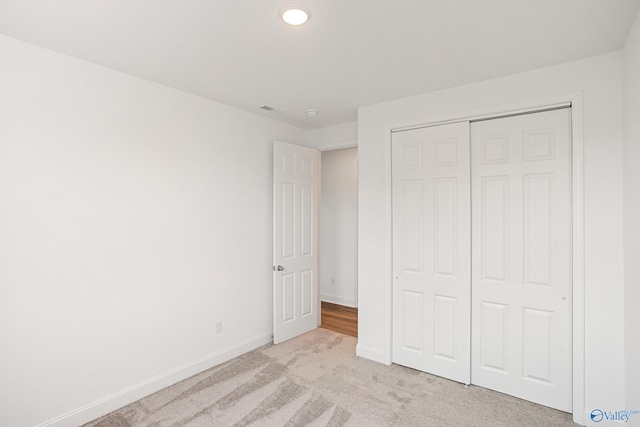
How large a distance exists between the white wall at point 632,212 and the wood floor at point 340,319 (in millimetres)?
2487

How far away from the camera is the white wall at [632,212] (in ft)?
5.98

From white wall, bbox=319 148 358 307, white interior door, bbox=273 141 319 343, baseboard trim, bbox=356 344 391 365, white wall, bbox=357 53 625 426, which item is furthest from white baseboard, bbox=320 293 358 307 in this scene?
white wall, bbox=357 53 625 426

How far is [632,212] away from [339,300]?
3.98 metres

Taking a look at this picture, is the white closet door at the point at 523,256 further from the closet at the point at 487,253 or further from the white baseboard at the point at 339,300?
the white baseboard at the point at 339,300

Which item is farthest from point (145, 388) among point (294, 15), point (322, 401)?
point (294, 15)

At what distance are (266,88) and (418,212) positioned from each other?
173 centimetres

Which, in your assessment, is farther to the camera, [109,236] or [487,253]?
[487,253]

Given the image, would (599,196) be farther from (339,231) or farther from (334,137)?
(339,231)

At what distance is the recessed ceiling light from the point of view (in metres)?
1.69

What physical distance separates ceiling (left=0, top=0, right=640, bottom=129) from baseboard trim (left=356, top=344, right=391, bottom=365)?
2.46 m

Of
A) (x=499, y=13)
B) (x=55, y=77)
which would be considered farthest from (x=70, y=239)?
(x=499, y=13)

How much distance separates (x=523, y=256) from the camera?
2553 millimetres

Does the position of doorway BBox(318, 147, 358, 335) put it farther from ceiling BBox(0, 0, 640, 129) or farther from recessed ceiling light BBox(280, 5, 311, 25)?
recessed ceiling light BBox(280, 5, 311, 25)
